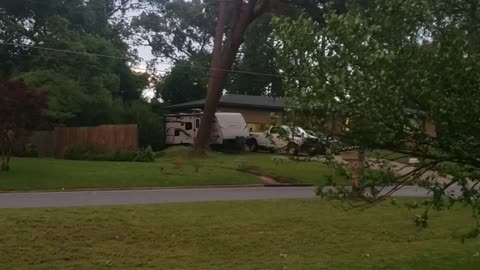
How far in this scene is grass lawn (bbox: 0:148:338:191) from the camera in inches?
974

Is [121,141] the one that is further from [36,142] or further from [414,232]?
[414,232]

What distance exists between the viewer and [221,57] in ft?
121

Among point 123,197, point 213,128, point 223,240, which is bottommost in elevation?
point 223,240

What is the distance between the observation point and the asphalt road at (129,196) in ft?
58.3

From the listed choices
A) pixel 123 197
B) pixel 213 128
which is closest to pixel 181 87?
pixel 213 128

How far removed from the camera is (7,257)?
415 inches

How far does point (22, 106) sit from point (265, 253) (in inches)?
665

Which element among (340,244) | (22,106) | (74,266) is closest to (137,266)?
(74,266)

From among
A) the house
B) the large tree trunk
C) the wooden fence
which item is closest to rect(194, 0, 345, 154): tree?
the large tree trunk

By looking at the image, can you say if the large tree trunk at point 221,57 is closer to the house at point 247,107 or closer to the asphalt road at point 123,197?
the asphalt road at point 123,197

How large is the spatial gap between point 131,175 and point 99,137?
1362 cm

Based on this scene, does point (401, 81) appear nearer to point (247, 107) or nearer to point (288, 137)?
point (288, 137)

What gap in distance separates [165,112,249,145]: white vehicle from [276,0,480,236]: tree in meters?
40.1

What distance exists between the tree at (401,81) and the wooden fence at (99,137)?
1324 inches
